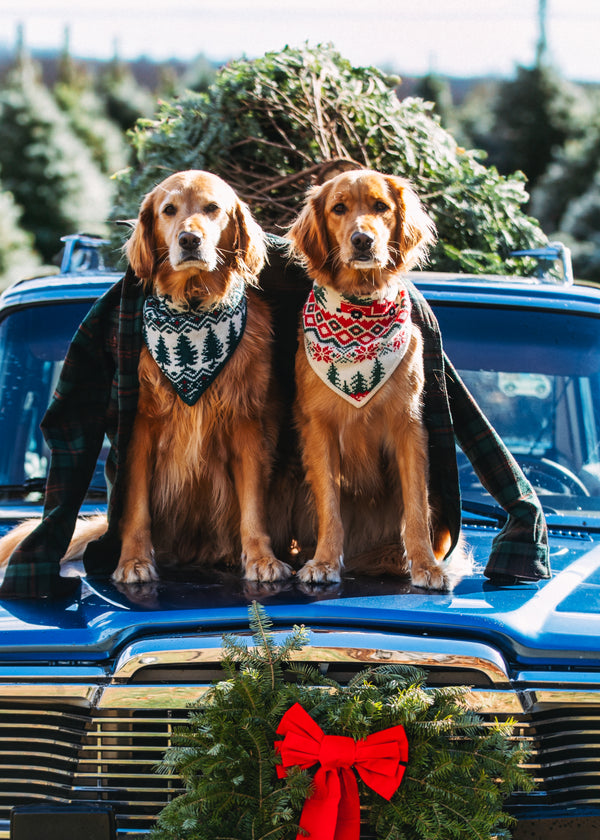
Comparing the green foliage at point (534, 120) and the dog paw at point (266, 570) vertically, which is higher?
the green foliage at point (534, 120)

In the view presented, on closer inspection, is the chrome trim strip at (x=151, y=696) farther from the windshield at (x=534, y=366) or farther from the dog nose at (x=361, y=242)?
the windshield at (x=534, y=366)

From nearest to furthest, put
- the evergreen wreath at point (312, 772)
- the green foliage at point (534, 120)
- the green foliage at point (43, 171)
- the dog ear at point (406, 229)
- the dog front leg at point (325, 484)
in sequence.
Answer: the evergreen wreath at point (312, 772) < the dog front leg at point (325, 484) < the dog ear at point (406, 229) < the green foliage at point (43, 171) < the green foliage at point (534, 120)

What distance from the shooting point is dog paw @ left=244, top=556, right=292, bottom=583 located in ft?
9.47

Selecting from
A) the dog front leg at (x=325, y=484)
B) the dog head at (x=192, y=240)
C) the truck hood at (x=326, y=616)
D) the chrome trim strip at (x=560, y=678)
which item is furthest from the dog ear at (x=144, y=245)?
the chrome trim strip at (x=560, y=678)

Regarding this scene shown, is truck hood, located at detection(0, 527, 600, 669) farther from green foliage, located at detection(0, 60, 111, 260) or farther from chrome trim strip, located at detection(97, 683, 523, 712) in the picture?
green foliage, located at detection(0, 60, 111, 260)

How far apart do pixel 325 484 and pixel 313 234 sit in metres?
0.79

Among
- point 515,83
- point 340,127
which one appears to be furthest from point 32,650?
point 515,83

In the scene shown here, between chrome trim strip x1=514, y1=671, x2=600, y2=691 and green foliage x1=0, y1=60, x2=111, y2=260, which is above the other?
green foliage x1=0, y1=60, x2=111, y2=260

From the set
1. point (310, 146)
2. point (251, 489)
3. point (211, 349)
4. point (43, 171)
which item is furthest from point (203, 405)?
point (43, 171)

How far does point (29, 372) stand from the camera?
3953 mm

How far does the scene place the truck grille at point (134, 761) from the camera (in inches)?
87.7

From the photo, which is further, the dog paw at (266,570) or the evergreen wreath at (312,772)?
the dog paw at (266,570)

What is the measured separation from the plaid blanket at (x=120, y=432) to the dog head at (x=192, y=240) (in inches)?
4.0

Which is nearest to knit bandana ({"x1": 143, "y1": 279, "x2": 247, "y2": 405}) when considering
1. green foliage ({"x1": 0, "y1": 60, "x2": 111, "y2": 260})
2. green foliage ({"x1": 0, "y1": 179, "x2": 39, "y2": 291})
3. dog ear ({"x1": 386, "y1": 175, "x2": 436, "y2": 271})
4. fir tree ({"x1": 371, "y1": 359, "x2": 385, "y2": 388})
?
fir tree ({"x1": 371, "y1": 359, "x2": 385, "y2": 388})
